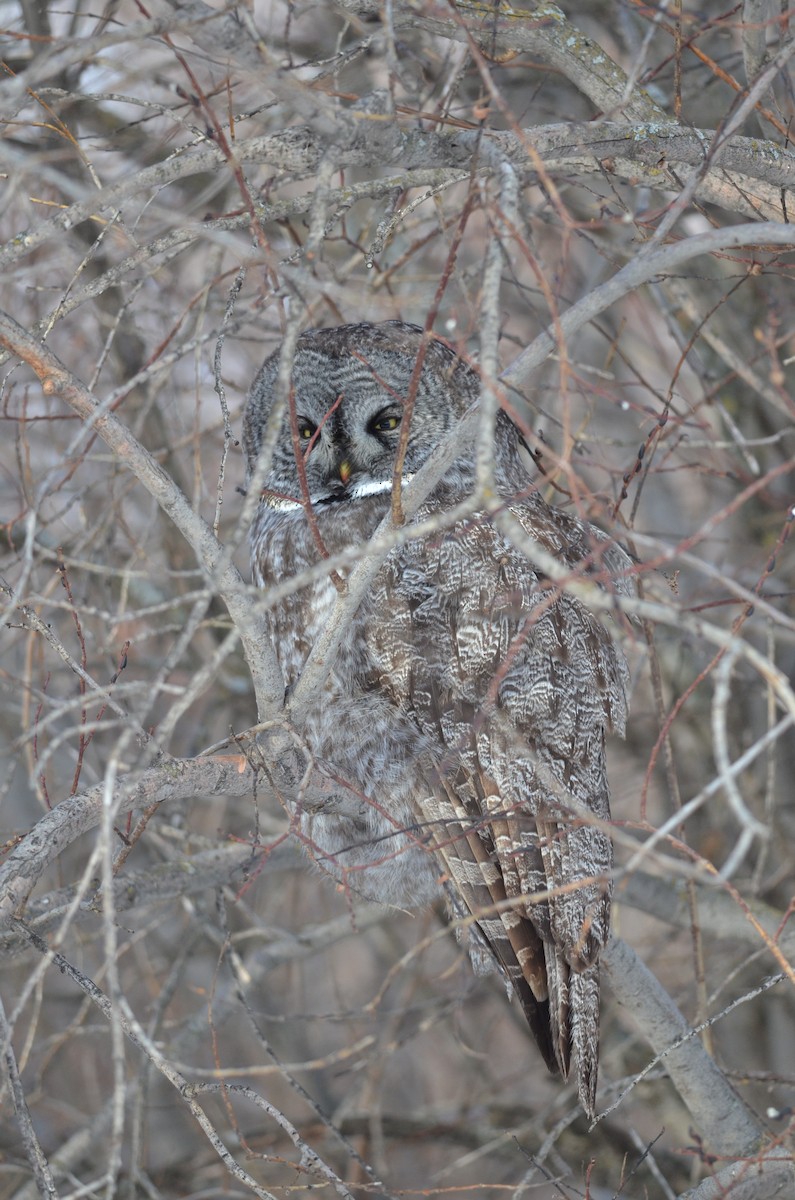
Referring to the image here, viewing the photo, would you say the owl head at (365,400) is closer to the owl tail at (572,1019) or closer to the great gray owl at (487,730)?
the great gray owl at (487,730)

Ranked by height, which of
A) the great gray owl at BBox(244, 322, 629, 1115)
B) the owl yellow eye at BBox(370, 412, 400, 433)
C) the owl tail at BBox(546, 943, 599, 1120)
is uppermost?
the owl yellow eye at BBox(370, 412, 400, 433)

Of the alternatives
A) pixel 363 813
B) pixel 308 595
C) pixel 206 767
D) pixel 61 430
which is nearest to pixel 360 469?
pixel 308 595

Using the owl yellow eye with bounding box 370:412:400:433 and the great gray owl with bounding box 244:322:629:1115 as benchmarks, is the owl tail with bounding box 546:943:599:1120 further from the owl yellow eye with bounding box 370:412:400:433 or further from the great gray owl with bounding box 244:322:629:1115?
the owl yellow eye with bounding box 370:412:400:433

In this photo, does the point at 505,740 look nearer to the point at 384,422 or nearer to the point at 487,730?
the point at 487,730

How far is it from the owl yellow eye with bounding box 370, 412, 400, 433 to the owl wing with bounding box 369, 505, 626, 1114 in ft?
1.65

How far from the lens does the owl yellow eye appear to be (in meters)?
3.56

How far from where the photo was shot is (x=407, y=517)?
2135 mm

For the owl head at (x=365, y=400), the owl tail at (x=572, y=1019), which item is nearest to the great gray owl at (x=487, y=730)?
the owl tail at (x=572, y=1019)

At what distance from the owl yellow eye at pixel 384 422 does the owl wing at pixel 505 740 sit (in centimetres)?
50

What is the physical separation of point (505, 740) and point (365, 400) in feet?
3.56

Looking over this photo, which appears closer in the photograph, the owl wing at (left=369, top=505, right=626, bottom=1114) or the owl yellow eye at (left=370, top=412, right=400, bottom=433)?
the owl wing at (left=369, top=505, right=626, bottom=1114)

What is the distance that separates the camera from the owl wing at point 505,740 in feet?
10.2

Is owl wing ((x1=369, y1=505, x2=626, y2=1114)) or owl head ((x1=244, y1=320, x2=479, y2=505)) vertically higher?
owl head ((x1=244, y1=320, x2=479, y2=505))

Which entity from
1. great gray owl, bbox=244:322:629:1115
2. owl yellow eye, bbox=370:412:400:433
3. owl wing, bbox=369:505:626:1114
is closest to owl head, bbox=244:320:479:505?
owl yellow eye, bbox=370:412:400:433
